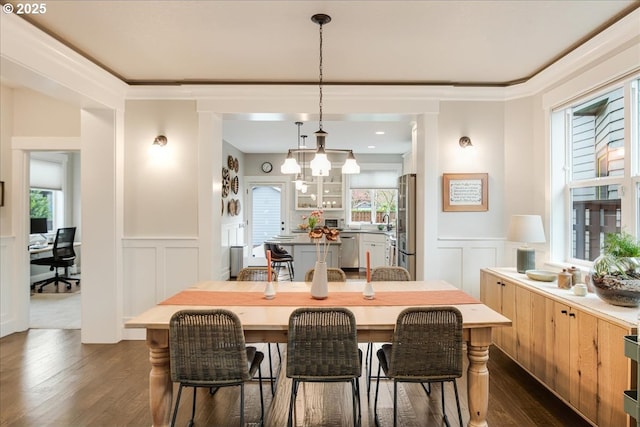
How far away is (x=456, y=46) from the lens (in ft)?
10.0

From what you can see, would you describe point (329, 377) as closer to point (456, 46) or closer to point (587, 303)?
point (587, 303)

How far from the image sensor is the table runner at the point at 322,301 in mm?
2406

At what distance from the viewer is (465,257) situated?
4.04 meters

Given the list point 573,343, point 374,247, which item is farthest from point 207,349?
point 374,247

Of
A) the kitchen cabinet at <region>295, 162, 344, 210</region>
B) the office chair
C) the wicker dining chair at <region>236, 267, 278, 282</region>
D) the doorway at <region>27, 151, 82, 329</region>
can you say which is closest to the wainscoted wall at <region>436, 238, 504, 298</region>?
the wicker dining chair at <region>236, 267, 278, 282</region>

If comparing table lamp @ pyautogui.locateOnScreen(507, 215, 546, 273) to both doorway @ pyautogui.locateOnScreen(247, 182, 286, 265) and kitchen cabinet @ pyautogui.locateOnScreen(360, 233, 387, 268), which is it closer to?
kitchen cabinet @ pyautogui.locateOnScreen(360, 233, 387, 268)

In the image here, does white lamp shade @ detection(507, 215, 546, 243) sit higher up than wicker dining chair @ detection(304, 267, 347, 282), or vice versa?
white lamp shade @ detection(507, 215, 546, 243)

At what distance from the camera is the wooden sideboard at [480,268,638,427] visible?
78.9 inches

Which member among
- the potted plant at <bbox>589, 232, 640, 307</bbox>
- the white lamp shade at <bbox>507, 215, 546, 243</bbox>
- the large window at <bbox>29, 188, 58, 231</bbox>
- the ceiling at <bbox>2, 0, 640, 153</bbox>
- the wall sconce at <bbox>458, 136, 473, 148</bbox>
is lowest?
the potted plant at <bbox>589, 232, 640, 307</bbox>

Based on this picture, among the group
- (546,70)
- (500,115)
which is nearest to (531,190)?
(500,115)

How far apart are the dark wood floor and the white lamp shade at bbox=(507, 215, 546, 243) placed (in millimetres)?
1129

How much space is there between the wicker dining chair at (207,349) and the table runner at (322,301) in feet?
1.39

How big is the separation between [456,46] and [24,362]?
4676 millimetres

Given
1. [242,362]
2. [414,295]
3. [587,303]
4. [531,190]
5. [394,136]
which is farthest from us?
[394,136]
